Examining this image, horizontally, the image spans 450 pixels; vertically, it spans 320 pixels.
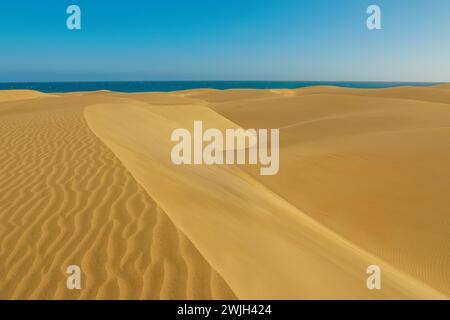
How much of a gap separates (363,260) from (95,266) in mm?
3883

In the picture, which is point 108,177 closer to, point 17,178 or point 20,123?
point 17,178

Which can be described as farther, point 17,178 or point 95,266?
point 17,178

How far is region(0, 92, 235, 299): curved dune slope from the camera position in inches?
117

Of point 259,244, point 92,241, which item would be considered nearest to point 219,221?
point 259,244

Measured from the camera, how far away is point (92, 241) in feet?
12.1

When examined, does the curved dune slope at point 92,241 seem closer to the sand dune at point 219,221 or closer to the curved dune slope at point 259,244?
the sand dune at point 219,221

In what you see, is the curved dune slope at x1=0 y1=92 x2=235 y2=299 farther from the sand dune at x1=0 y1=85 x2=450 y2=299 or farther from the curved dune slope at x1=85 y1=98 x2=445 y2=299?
the curved dune slope at x1=85 y1=98 x2=445 y2=299

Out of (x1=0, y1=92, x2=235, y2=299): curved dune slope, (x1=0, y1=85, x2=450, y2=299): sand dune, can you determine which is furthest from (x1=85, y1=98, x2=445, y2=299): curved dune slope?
(x1=0, y1=92, x2=235, y2=299): curved dune slope

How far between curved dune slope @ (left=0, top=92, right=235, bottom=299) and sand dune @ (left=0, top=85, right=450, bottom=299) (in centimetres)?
1

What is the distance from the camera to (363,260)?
205 inches

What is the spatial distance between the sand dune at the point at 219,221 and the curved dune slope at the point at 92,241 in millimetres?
15

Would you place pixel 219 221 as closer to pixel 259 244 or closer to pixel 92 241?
pixel 259 244

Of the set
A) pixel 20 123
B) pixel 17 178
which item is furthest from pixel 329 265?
pixel 20 123

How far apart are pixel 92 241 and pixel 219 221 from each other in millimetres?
1605
